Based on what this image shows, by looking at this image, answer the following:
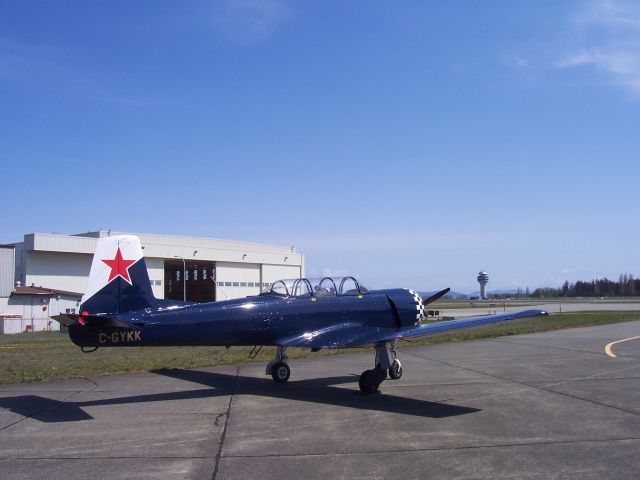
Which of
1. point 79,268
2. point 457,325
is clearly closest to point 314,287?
point 457,325

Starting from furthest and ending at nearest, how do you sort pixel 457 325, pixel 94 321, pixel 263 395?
pixel 457 325 < pixel 263 395 < pixel 94 321

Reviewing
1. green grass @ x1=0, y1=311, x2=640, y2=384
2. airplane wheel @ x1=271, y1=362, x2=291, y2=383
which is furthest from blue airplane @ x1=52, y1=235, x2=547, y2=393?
green grass @ x1=0, y1=311, x2=640, y2=384

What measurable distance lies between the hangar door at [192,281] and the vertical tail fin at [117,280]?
4656cm

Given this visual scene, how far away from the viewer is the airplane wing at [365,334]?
1177 centimetres

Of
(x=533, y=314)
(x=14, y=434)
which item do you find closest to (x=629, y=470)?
(x=533, y=314)

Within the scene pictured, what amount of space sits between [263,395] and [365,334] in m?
2.47

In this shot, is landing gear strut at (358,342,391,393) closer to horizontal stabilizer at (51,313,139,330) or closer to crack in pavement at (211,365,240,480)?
crack in pavement at (211,365,240,480)

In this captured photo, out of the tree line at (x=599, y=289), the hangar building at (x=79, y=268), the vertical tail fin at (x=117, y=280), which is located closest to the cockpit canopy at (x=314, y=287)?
the vertical tail fin at (x=117, y=280)

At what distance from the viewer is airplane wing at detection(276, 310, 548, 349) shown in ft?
38.6

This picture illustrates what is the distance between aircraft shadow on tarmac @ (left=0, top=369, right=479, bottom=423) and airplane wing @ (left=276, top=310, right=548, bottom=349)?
38.5 inches

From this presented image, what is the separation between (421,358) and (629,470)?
454 inches

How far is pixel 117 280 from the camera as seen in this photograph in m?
11.4

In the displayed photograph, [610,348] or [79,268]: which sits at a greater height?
[79,268]

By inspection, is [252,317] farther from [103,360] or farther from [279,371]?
[103,360]
